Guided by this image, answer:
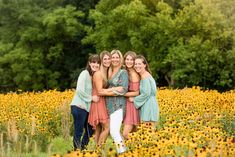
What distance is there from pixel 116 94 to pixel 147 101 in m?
0.49

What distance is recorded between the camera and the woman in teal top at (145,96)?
9.25m

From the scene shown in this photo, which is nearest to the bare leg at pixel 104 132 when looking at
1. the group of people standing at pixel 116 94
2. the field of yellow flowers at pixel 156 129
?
the group of people standing at pixel 116 94

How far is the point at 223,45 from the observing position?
31.0 m

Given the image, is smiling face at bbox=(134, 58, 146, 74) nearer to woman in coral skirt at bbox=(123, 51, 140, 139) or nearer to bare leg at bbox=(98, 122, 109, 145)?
woman in coral skirt at bbox=(123, 51, 140, 139)

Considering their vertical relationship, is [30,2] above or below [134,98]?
above

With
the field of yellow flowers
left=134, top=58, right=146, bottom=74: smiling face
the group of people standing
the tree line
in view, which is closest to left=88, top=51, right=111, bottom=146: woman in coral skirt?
the group of people standing

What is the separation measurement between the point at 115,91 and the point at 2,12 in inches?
1399

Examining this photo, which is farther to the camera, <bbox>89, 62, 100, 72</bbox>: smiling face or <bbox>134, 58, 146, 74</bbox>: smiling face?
<bbox>89, 62, 100, 72</bbox>: smiling face

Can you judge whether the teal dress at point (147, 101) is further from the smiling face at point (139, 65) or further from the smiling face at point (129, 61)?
the smiling face at point (129, 61)

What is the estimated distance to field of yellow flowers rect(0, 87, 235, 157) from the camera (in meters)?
6.70

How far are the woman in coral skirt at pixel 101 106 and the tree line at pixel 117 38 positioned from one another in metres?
19.8

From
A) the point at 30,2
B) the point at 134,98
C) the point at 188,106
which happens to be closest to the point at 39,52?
the point at 30,2

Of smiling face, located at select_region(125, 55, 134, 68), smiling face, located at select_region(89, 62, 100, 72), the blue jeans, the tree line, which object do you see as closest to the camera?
smiling face, located at select_region(125, 55, 134, 68)

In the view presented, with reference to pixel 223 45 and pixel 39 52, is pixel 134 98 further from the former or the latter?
pixel 39 52
